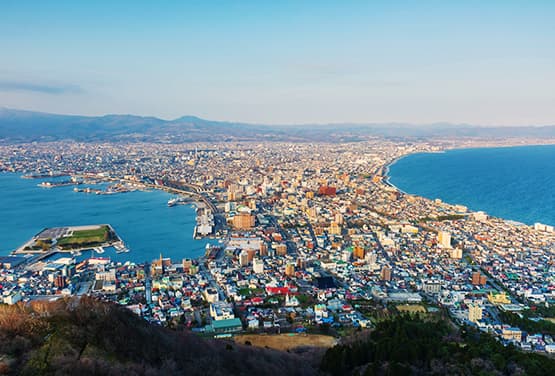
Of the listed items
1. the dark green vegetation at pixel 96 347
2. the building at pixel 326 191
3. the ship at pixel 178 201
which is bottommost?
the ship at pixel 178 201

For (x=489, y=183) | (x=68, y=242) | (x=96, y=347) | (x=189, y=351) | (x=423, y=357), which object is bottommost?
(x=68, y=242)

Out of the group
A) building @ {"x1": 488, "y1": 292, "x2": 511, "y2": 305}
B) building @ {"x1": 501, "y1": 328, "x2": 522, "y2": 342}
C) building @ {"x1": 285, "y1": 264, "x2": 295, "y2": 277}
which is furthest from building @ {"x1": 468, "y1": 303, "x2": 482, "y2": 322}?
building @ {"x1": 285, "y1": 264, "x2": 295, "y2": 277}

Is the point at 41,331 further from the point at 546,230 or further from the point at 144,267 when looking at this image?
the point at 546,230

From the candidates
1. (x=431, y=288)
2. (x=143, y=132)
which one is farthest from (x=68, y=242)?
(x=143, y=132)

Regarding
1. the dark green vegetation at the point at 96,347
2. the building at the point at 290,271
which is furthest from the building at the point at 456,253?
the dark green vegetation at the point at 96,347

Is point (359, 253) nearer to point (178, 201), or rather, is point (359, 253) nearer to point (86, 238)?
point (86, 238)

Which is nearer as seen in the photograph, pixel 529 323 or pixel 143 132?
pixel 529 323

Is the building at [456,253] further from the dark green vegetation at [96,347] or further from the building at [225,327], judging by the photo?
the dark green vegetation at [96,347]
